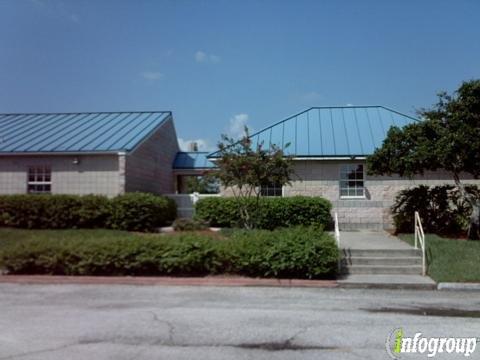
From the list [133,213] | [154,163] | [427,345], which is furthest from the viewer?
[154,163]

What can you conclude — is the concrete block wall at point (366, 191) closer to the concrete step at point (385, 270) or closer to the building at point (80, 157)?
the building at point (80, 157)

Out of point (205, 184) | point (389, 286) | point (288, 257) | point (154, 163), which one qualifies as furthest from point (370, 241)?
point (154, 163)

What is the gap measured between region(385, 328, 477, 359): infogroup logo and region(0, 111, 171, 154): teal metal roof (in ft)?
50.1

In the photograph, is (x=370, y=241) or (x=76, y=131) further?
(x=76, y=131)

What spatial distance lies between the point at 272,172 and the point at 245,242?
4088 mm

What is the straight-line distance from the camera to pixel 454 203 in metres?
16.8

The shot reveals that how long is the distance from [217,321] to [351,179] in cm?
1360

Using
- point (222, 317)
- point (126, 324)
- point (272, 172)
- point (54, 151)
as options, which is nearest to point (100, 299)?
point (126, 324)

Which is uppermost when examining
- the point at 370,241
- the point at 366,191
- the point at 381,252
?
the point at 366,191

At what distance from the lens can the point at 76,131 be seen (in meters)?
22.1

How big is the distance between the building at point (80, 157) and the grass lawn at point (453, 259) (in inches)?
459

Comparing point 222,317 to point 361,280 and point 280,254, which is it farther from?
point 361,280

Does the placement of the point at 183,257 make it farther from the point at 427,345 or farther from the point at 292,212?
the point at 292,212

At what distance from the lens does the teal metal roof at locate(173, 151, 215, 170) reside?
25688 millimetres
